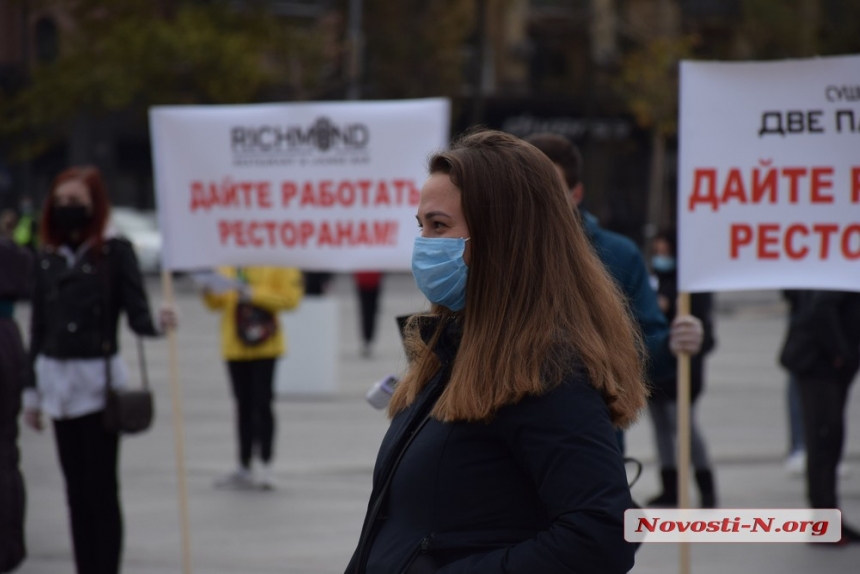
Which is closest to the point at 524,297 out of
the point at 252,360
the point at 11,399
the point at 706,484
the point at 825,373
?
the point at 11,399

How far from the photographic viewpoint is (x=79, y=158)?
4022 centimetres

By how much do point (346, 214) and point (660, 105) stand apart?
28.8 m

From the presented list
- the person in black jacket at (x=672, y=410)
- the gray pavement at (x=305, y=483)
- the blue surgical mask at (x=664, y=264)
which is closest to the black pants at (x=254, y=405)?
the gray pavement at (x=305, y=483)

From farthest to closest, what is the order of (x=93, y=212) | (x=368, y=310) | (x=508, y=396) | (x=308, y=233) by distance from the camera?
1. (x=368, y=310)
2. (x=308, y=233)
3. (x=93, y=212)
4. (x=508, y=396)

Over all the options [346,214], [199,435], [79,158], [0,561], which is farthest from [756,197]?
[79,158]

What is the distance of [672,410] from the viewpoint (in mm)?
8250

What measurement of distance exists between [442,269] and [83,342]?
3570 mm

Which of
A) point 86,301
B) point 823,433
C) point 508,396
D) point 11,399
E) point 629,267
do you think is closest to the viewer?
point 508,396

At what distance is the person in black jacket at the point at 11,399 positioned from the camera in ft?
17.8

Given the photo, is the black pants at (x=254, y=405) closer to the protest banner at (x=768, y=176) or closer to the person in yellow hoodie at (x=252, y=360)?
the person in yellow hoodie at (x=252, y=360)

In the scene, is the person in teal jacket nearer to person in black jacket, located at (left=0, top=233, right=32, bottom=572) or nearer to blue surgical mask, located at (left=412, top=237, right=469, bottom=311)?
blue surgical mask, located at (left=412, top=237, right=469, bottom=311)

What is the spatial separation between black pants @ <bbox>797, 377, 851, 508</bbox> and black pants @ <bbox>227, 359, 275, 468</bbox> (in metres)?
3.42

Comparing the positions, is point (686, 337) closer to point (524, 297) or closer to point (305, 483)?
point (524, 297)

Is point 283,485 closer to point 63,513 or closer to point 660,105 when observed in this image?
point 63,513
